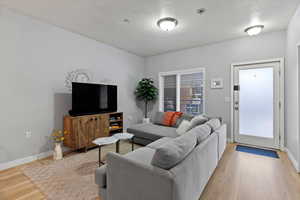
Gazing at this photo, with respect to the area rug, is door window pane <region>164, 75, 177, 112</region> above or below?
above

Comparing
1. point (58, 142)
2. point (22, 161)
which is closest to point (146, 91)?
point (58, 142)

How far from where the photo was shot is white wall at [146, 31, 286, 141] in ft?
11.1

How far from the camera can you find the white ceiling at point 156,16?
2355 millimetres

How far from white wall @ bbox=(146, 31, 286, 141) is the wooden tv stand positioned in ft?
9.67

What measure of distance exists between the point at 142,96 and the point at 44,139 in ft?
10.0

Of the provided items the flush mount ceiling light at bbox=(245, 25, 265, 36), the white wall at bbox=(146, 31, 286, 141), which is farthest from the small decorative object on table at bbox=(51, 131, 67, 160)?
the flush mount ceiling light at bbox=(245, 25, 265, 36)

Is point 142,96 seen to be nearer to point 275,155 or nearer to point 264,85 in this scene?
point 264,85

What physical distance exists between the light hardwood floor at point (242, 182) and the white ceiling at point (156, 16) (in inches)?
111

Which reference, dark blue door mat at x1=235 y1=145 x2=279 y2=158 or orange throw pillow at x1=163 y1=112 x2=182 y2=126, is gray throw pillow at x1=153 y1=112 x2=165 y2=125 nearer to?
orange throw pillow at x1=163 y1=112 x2=182 y2=126

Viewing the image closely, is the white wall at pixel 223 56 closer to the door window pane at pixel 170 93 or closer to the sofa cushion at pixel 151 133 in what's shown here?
the door window pane at pixel 170 93

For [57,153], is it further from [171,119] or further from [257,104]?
[257,104]

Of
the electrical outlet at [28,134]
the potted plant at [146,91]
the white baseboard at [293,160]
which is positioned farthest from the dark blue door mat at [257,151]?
the electrical outlet at [28,134]

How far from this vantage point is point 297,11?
2447 mm

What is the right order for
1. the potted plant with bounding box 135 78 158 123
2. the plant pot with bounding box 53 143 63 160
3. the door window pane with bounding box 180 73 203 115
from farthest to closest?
the potted plant with bounding box 135 78 158 123
the door window pane with bounding box 180 73 203 115
the plant pot with bounding box 53 143 63 160
